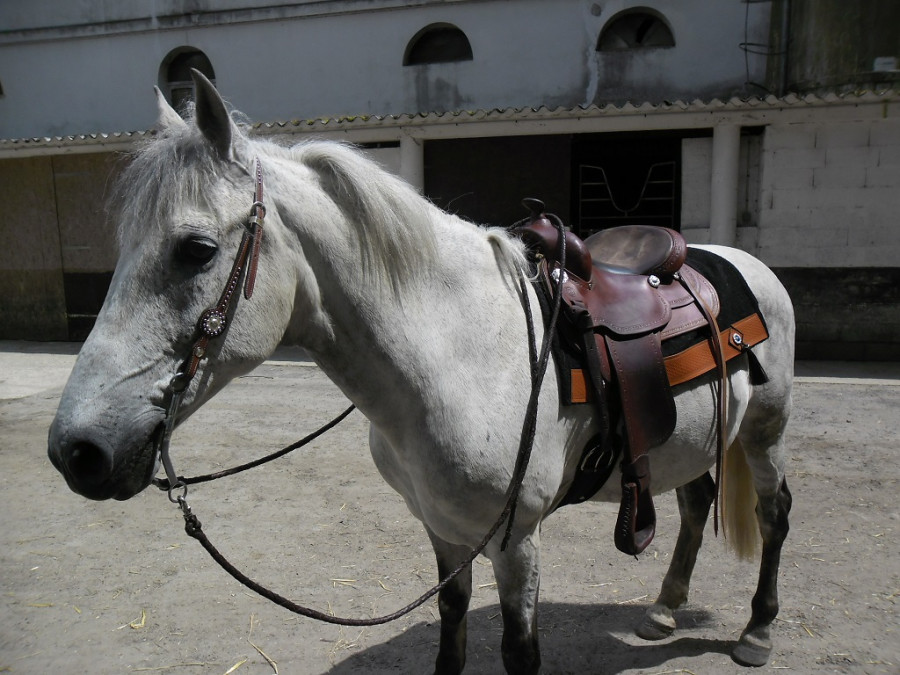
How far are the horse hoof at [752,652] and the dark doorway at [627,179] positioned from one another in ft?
23.3

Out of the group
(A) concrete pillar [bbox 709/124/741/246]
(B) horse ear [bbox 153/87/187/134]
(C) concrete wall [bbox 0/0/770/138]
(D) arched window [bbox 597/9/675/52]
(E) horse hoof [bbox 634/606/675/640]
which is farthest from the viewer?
(D) arched window [bbox 597/9/675/52]

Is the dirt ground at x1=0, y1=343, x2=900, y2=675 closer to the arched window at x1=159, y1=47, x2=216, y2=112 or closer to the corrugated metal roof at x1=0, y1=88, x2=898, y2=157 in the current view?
the corrugated metal roof at x1=0, y1=88, x2=898, y2=157

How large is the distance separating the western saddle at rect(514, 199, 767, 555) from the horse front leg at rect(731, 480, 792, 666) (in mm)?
644

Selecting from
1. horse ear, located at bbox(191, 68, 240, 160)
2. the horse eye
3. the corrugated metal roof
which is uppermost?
the corrugated metal roof

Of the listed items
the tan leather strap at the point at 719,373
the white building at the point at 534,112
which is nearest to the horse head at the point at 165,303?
the tan leather strap at the point at 719,373

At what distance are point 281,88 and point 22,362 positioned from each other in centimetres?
581

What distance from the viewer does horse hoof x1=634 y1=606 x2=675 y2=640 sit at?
2.57 metres

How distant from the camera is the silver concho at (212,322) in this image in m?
1.30

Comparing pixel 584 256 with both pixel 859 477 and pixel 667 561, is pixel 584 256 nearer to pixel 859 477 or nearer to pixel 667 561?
pixel 667 561

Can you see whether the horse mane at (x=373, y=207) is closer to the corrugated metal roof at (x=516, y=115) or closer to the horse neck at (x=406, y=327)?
the horse neck at (x=406, y=327)

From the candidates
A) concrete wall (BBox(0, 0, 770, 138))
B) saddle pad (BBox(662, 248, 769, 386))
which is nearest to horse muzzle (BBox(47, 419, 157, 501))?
saddle pad (BBox(662, 248, 769, 386))

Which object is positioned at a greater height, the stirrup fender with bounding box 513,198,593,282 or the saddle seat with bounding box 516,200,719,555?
the stirrup fender with bounding box 513,198,593,282

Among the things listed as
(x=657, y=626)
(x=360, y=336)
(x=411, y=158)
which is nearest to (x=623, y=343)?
(x=360, y=336)

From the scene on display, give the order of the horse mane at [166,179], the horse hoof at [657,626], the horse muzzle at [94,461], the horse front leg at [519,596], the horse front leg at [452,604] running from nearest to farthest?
the horse muzzle at [94,461] < the horse mane at [166,179] < the horse front leg at [519,596] < the horse front leg at [452,604] < the horse hoof at [657,626]
